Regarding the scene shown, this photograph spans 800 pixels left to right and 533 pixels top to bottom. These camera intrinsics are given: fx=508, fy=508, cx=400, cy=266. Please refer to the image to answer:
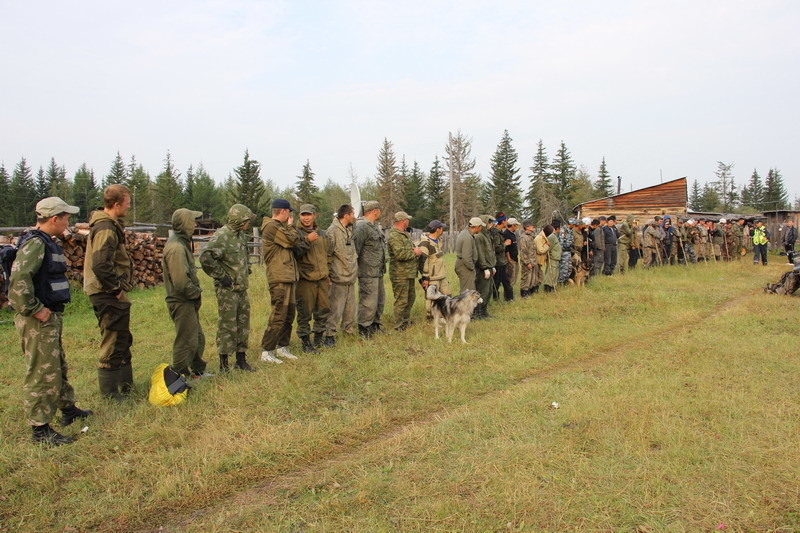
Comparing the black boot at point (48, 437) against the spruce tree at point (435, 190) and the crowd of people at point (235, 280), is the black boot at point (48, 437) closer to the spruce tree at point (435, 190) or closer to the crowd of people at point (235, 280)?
the crowd of people at point (235, 280)

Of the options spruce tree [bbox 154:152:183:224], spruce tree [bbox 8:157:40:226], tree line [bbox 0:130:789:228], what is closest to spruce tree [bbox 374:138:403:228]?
tree line [bbox 0:130:789:228]

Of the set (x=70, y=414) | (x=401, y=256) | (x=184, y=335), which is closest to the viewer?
(x=70, y=414)

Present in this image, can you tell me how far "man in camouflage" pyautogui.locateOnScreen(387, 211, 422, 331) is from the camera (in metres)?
8.26

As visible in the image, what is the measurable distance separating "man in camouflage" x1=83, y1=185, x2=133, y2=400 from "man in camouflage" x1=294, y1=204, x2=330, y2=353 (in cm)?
223

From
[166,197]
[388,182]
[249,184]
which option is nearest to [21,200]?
[166,197]

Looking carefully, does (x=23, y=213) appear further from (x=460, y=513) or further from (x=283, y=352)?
(x=460, y=513)

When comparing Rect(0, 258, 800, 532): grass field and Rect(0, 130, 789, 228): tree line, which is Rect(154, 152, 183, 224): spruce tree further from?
Rect(0, 258, 800, 532): grass field

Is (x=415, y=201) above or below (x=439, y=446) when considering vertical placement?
above

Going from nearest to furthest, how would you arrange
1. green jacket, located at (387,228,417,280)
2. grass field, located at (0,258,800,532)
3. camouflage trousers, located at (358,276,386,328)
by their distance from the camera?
grass field, located at (0,258,800,532) < camouflage trousers, located at (358,276,386,328) < green jacket, located at (387,228,417,280)

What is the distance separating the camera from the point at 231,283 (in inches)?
236

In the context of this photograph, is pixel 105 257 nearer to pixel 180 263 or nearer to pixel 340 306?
pixel 180 263

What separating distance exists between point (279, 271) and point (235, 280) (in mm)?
562

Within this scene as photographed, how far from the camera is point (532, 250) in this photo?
464 inches

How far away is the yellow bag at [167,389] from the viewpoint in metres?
4.92
